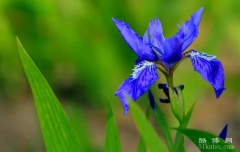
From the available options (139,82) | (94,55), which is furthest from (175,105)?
(94,55)

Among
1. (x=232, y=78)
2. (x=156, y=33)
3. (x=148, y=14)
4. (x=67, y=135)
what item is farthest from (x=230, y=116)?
(x=67, y=135)

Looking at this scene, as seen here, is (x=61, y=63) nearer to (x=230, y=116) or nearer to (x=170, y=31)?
(x=170, y=31)

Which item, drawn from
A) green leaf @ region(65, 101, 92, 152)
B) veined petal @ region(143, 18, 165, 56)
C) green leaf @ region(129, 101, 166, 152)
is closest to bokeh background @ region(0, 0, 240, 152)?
green leaf @ region(65, 101, 92, 152)

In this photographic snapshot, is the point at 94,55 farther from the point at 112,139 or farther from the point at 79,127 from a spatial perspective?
the point at 112,139

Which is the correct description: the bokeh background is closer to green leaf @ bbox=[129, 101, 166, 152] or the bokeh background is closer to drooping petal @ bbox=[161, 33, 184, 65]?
drooping petal @ bbox=[161, 33, 184, 65]

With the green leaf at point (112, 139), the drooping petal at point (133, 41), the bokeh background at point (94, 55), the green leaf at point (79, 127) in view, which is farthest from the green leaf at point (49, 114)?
the bokeh background at point (94, 55)

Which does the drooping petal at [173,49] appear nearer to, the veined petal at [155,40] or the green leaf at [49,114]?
the veined petal at [155,40]
